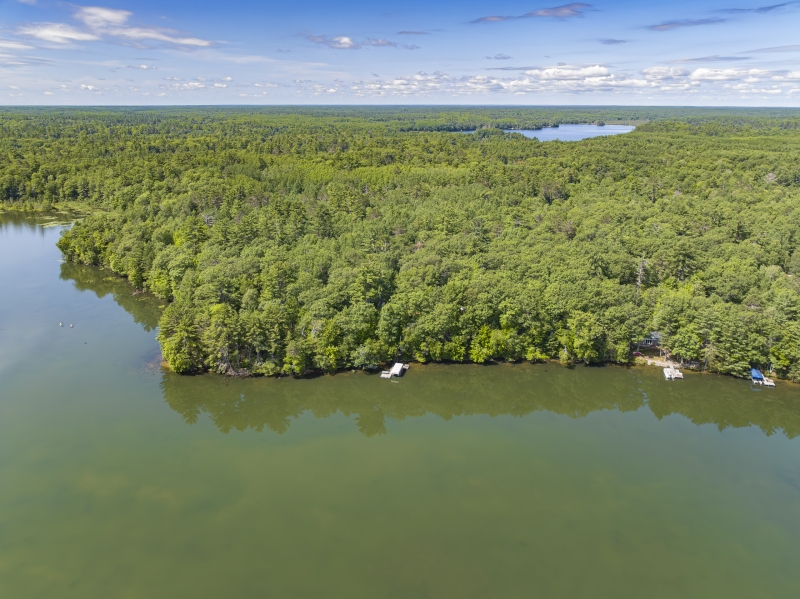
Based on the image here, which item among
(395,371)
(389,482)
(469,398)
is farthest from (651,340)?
(389,482)

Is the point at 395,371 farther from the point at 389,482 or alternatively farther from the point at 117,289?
the point at 117,289

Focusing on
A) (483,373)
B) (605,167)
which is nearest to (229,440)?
(483,373)

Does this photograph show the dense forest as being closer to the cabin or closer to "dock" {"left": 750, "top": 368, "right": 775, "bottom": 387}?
"dock" {"left": 750, "top": 368, "right": 775, "bottom": 387}

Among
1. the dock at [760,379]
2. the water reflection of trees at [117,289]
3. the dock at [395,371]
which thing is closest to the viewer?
the dock at [760,379]

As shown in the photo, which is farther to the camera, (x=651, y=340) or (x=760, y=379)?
(x=651, y=340)

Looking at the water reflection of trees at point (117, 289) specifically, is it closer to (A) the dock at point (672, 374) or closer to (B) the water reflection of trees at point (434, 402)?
(B) the water reflection of trees at point (434, 402)

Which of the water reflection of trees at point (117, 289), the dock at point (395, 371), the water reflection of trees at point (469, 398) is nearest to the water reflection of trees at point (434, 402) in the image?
the water reflection of trees at point (469, 398)
